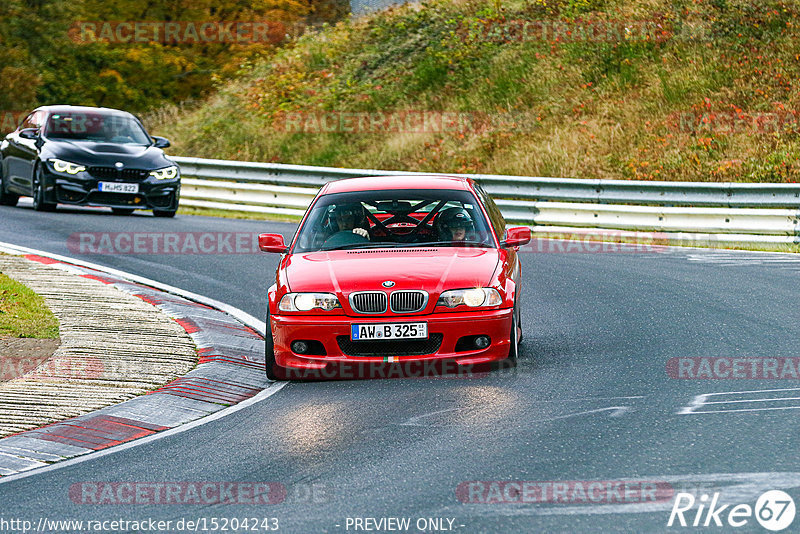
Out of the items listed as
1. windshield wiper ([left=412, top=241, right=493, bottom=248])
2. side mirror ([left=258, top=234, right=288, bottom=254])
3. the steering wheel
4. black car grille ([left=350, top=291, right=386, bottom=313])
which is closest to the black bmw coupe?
side mirror ([left=258, top=234, right=288, bottom=254])

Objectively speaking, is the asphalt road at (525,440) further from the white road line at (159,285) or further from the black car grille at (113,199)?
the black car grille at (113,199)

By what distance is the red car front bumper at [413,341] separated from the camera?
339 inches

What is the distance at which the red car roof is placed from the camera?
10.3m

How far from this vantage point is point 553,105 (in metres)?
29.4

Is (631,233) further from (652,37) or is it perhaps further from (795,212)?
(652,37)

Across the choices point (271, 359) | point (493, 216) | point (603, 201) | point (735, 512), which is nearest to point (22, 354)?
point (271, 359)

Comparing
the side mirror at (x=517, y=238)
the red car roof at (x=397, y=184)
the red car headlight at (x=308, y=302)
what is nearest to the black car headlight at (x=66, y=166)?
the red car roof at (x=397, y=184)

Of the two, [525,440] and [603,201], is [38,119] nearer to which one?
[603,201]

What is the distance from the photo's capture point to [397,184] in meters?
10.3

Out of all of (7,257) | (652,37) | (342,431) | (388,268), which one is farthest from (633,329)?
(652,37)

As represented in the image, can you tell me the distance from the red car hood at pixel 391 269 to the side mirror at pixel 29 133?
12.3m

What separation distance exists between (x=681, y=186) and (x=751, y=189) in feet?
3.88

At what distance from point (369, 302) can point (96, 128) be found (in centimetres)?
1371

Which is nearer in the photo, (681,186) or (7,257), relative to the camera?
(7,257)
